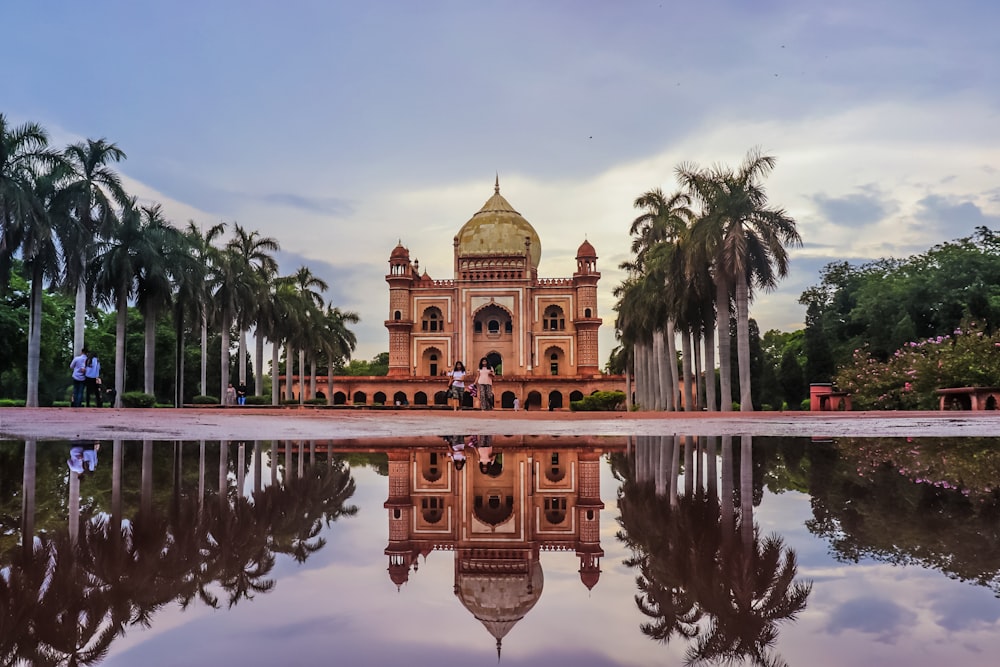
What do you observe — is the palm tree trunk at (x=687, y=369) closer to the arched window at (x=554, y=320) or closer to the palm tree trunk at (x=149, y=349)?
the palm tree trunk at (x=149, y=349)

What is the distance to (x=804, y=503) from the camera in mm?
4219

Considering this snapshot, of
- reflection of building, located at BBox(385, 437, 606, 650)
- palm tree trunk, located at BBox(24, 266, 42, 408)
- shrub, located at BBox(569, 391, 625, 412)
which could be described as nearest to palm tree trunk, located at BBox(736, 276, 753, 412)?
shrub, located at BBox(569, 391, 625, 412)

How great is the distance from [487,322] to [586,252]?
856cm

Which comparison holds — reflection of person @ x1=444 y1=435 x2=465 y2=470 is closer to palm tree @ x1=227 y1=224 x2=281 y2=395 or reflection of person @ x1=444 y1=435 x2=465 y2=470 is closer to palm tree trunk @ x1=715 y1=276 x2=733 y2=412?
palm tree trunk @ x1=715 y1=276 x2=733 y2=412

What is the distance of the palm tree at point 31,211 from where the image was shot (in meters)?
22.8

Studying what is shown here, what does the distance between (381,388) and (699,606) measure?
54341 mm

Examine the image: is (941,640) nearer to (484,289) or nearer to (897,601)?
(897,601)

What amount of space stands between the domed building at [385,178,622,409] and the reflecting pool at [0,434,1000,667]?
51.2 metres

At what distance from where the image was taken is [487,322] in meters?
59.5

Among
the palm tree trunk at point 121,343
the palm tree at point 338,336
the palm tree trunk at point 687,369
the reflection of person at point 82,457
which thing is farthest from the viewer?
the palm tree at point 338,336

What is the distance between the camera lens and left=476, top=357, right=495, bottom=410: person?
1894cm

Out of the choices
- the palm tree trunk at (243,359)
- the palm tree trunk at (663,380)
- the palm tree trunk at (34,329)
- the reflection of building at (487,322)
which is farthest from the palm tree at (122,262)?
the reflection of building at (487,322)

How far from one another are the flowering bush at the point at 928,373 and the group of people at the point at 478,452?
60.5 ft

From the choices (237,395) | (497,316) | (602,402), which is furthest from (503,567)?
(497,316)
